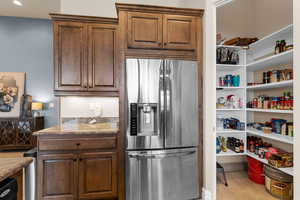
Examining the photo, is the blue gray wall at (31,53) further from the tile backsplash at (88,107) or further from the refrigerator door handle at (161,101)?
the refrigerator door handle at (161,101)

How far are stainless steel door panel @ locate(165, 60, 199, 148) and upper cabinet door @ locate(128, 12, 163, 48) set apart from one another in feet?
1.11

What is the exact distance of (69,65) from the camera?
89.8 inches

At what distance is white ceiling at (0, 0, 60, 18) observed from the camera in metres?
4.01

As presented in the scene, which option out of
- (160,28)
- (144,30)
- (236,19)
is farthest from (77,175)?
(236,19)

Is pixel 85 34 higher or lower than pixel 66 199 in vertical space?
higher

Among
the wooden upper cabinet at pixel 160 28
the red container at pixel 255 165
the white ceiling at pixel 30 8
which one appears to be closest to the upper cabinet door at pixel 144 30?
→ the wooden upper cabinet at pixel 160 28

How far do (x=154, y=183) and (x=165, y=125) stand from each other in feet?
2.35

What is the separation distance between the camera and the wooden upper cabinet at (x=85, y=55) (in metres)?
2.26

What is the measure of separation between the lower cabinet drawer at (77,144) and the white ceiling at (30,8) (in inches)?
142

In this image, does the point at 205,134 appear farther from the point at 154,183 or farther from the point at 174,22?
the point at 174,22

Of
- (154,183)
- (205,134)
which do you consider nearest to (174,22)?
(205,134)

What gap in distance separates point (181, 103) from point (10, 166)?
67.2 inches
